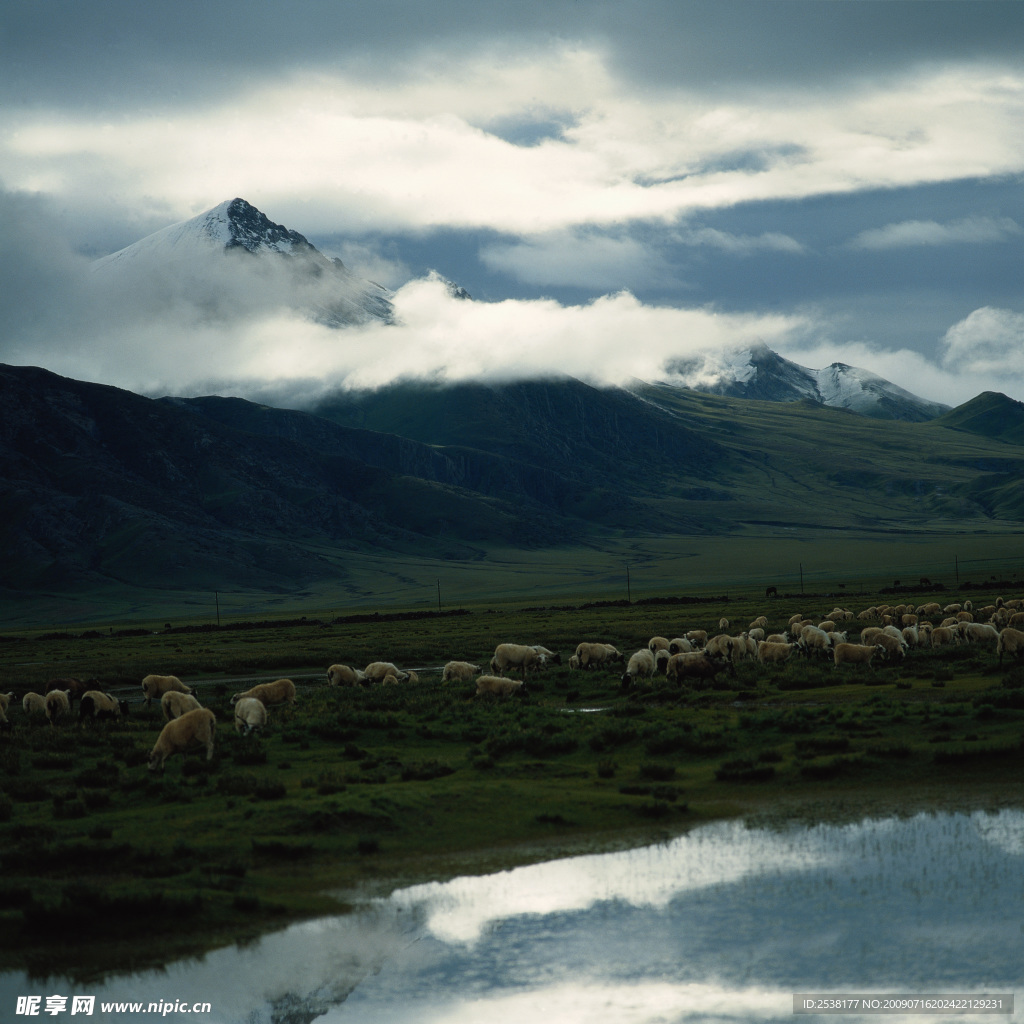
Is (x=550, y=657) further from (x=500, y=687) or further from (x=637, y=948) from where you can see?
(x=637, y=948)

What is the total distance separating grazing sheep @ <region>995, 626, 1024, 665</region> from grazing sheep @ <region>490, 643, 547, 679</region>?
14.9m

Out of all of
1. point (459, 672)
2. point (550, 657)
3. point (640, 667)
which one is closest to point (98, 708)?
point (459, 672)

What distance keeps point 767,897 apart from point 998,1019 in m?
3.46

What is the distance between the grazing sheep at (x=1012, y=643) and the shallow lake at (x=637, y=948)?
18475mm

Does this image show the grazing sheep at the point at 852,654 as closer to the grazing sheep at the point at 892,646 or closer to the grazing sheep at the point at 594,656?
the grazing sheep at the point at 892,646

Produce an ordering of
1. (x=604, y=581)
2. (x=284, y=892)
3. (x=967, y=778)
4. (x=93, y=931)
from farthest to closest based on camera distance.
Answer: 1. (x=604, y=581)
2. (x=967, y=778)
3. (x=284, y=892)
4. (x=93, y=931)

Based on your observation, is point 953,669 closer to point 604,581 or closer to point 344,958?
point 344,958

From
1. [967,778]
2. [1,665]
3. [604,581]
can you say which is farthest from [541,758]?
[604,581]

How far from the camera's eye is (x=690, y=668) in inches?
1198

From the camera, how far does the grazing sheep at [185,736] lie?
2022 centimetres

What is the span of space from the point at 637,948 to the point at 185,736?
38.7 feet

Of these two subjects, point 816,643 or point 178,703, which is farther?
point 816,643

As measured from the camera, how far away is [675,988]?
10758 millimetres

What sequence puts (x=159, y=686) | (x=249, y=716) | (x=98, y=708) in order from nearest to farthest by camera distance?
(x=249, y=716), (x=98, y=708), (x=159, y=686)
